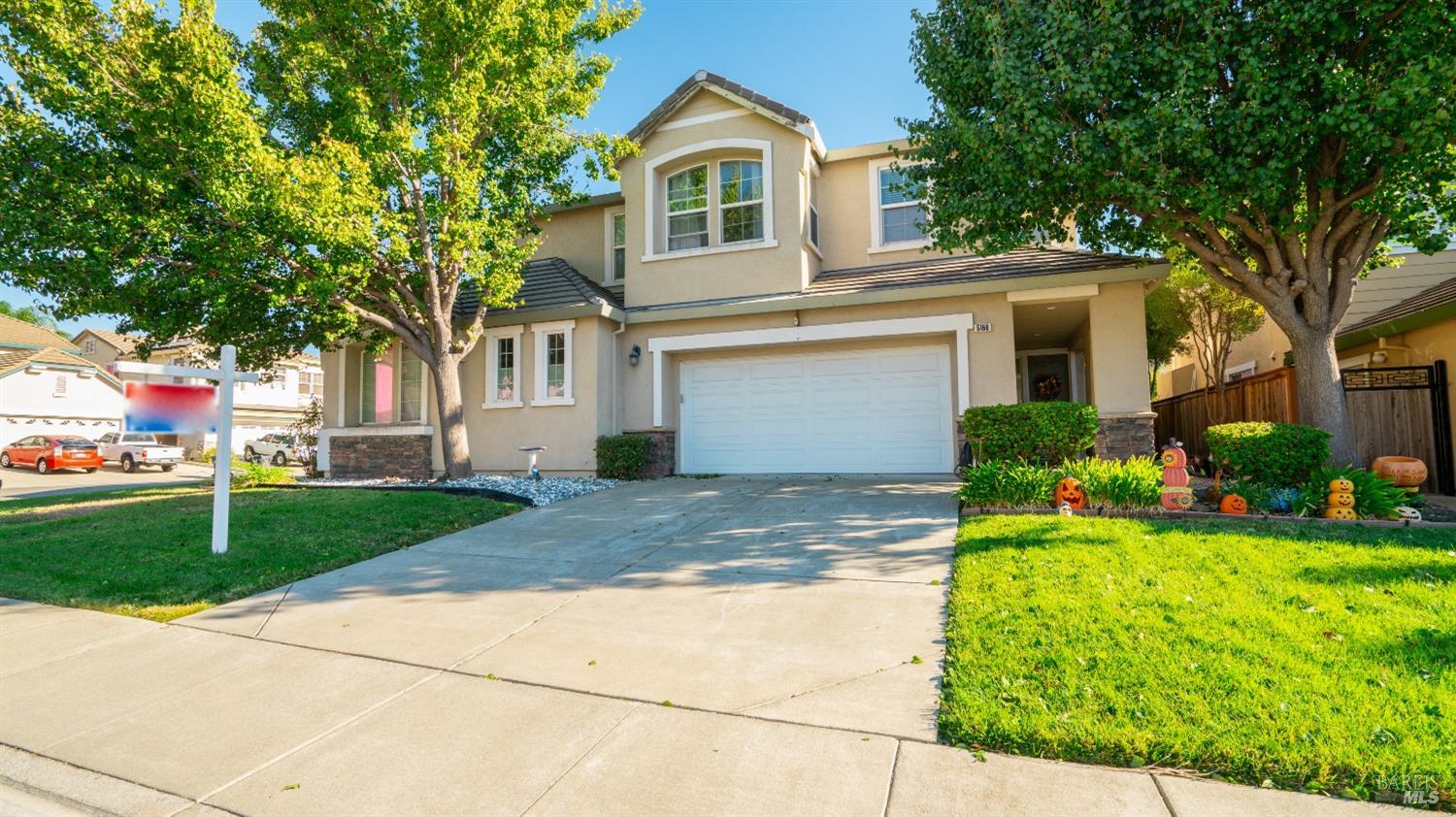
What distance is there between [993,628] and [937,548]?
2124 mm

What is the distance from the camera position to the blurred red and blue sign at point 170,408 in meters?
6.18

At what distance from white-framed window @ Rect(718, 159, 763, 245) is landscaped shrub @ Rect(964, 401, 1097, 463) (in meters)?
6.08

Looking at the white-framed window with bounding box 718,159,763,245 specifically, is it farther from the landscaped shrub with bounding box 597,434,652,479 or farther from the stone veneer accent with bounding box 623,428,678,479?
the landscaped shrub with bounding box 597,434,652,479

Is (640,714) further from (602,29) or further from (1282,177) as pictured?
(602,29)

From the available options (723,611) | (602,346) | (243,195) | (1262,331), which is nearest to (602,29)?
(602,346)

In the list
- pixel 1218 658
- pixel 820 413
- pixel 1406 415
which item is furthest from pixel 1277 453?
pixel 820 413

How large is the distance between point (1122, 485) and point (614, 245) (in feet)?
37.5

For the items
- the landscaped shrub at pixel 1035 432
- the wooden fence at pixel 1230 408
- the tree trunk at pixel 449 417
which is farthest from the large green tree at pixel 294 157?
the wooden fence at pixel 1230 408

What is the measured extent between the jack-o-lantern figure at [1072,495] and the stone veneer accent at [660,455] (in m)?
7.06

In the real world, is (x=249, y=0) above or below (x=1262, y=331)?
above

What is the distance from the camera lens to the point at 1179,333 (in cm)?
1723

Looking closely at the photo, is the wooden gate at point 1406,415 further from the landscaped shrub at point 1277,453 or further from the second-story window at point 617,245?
the second-story window at point 617,245

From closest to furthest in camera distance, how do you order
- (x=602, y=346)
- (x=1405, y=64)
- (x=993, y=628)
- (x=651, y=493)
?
(x=993, y=628) → (x=1405, y=64) → (x=651, y=493) → (x=602, y=346)

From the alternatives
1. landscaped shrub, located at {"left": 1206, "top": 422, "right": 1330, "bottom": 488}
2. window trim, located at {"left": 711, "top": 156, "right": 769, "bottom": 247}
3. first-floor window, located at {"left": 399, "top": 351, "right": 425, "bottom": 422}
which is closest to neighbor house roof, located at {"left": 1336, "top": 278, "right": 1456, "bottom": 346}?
landscaped shrub, located at {"left": 1206, "top": 422, "right": 1330, "bottom": 488}
